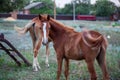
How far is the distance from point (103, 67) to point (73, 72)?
2179 millimetres

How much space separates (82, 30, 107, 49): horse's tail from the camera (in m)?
6.07

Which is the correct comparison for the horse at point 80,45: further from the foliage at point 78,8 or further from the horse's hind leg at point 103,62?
the foliage at point 78,8

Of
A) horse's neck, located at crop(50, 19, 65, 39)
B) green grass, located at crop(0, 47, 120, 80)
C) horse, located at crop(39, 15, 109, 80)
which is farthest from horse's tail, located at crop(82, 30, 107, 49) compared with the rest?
green grass, located at crop(0, 47, 120, 80)

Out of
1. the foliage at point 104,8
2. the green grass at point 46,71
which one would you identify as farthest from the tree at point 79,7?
the green grass at point 46,71

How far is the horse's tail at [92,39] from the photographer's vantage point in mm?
6070

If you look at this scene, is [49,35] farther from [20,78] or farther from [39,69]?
[39,69]

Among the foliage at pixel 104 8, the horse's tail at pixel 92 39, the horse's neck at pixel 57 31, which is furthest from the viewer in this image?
the foliage at pixel 104 8

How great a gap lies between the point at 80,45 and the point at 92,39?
404 millimetres

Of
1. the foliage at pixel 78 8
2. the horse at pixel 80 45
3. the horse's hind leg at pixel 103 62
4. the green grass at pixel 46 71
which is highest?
the horse at pixel 80 45

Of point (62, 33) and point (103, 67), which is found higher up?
point (62, 33)

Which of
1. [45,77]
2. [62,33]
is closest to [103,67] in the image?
[62,33]

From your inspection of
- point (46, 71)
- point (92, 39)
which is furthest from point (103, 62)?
point (46, 71)

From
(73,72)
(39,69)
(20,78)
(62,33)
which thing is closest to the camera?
(62,33)

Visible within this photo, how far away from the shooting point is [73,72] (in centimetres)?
863
